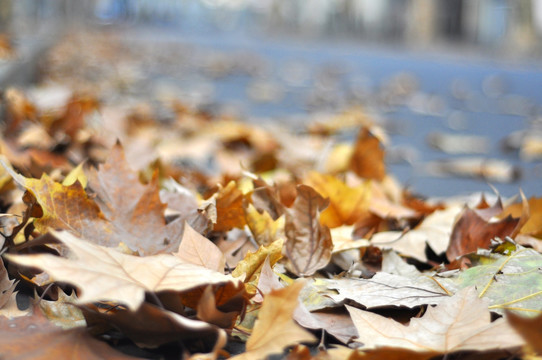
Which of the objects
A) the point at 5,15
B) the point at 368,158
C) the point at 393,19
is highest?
the point at 5,15

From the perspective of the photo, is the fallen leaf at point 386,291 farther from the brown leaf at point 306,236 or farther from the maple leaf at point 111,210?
the maple leaf at point 111,210

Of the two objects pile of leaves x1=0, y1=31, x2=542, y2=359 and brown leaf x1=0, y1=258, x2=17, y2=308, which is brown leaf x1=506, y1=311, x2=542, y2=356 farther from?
brown leaf x1=0, y1=258, x2=17, y2=308

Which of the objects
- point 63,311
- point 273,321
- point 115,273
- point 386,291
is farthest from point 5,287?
point 386,291

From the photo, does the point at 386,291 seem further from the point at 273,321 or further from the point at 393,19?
the point at 393,19

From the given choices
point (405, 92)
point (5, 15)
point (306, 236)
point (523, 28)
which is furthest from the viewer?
point (523, 28)

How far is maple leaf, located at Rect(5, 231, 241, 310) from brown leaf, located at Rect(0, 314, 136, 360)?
0.18 feet

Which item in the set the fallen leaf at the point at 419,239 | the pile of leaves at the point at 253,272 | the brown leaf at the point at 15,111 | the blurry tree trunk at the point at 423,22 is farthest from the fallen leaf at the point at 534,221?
the blurry tree trunk at the point at 423,22

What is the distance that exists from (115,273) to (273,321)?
0.54ft

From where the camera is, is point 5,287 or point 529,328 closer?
point 529,328

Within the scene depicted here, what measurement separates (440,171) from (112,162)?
1560mm

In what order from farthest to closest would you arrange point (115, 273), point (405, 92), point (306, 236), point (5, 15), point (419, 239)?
1. point (405, 92)
2. point (5, 15)
3. point (419, 239)
4. point (306, 236)
5. point (115, 273)

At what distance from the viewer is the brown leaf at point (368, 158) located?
1456 millimetres

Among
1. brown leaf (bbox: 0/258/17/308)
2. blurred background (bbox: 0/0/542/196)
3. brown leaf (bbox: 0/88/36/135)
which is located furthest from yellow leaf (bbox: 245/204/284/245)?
blurred background (bbox: 0/0/542/196)

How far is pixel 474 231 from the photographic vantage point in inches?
37.9
